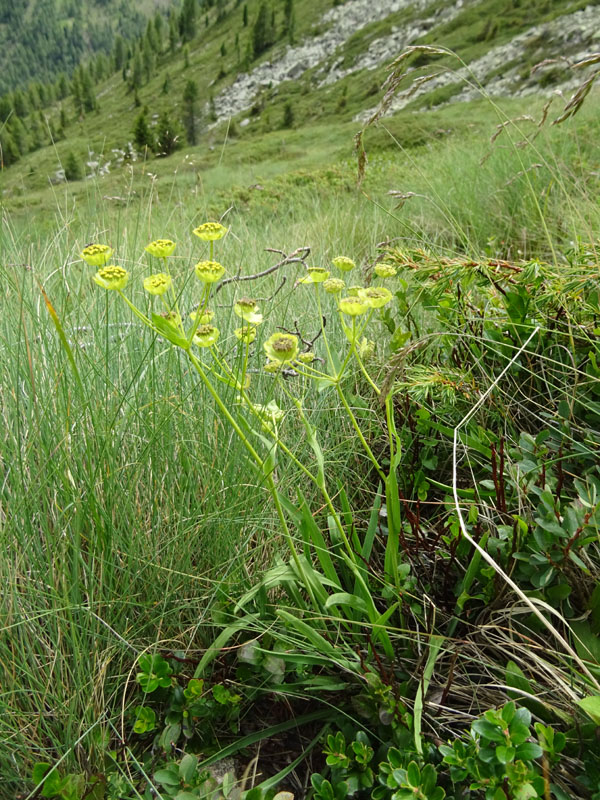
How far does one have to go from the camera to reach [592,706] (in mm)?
703

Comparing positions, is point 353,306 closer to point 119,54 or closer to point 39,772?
point 39,772

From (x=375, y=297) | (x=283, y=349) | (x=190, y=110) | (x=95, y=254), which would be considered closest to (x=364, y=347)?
(x=375, y=297)

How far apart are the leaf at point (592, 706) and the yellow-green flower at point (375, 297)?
0.66 metres

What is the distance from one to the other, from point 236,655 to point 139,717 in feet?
0.68

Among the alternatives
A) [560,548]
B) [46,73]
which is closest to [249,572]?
[560,548]

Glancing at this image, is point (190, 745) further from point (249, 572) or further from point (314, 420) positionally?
point (314, 420)

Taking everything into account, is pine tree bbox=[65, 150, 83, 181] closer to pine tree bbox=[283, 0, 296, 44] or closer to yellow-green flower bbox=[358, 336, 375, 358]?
pine tree bbox=[283, 0, 296, 44]

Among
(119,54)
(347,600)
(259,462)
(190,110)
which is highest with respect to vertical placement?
(119,54)

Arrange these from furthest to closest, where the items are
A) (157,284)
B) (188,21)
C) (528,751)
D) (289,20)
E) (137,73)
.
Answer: (188,21)
(137,73)
(289,20)
(157,284)
(528,751)

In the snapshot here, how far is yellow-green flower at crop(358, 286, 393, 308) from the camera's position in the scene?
821 mm

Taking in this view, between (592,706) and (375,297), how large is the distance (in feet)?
2.27

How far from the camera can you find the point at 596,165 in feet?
12.8

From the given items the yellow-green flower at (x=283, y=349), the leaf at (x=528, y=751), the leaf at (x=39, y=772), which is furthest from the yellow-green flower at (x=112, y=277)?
the leaf at (x=528, y=751)

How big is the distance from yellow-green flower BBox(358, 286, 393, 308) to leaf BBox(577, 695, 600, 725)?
659 millimetres
